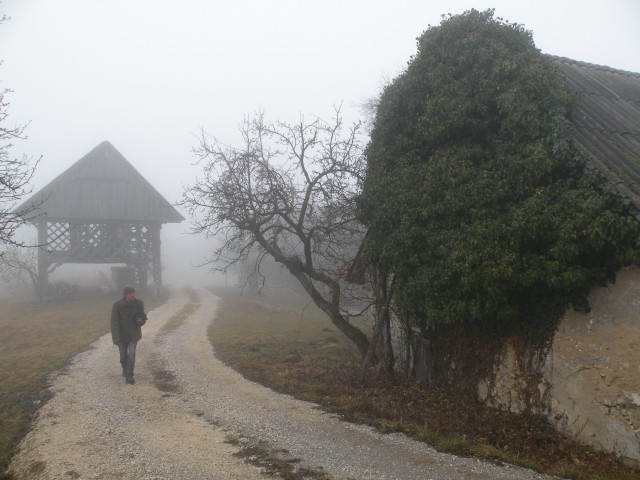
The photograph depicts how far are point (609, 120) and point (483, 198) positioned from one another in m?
3.42

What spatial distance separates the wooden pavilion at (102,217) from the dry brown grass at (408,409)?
53.0 feet

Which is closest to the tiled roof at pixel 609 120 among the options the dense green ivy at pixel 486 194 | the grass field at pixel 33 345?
the dense green ivy at pixel 486 194

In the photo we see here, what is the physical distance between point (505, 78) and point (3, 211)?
30.2ft

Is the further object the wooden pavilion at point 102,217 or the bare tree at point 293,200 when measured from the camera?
the wooden pavilion at point 102,217

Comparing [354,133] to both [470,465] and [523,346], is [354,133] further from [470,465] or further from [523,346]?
[470,465]

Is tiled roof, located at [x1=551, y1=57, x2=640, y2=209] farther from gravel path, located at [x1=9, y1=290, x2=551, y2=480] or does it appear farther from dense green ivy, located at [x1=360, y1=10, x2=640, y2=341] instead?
gravel path, located at [x1=9, y1=290, x2=551, y2=480]

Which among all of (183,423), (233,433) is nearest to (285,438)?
(233,433)

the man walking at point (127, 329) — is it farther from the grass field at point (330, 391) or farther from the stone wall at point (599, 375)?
the stone wall at point (599, 375)

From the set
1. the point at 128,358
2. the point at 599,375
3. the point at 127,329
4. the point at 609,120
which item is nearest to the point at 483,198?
the point at 599,375

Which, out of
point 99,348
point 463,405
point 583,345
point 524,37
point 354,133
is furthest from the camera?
point 99,348

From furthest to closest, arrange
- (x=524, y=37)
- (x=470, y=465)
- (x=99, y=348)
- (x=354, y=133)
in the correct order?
(x=99, y=348)
(x=354, y=133)
(x=524, y=37)
(x=470, y=465)

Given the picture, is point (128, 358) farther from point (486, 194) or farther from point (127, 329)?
point (486, 194)

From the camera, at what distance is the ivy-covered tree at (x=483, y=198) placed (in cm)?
716

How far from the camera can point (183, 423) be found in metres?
7.95
